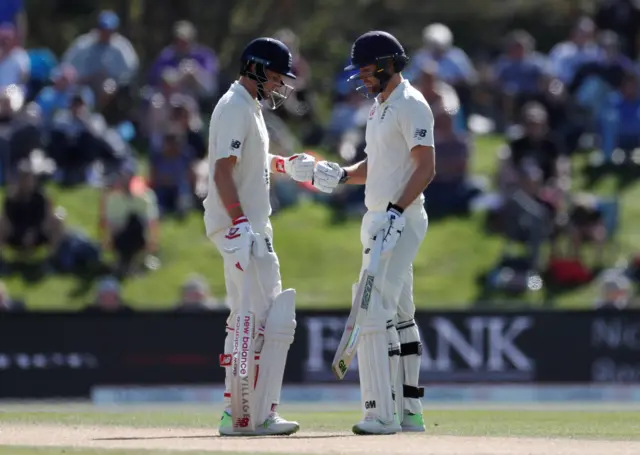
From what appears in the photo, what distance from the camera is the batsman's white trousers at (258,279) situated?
8508mm

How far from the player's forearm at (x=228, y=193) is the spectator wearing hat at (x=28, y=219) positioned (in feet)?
27.1

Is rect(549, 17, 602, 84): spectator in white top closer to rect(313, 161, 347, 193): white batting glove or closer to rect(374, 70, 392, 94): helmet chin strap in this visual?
rect(313, 161, 347, 193): white batting glove

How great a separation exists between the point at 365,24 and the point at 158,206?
951cm

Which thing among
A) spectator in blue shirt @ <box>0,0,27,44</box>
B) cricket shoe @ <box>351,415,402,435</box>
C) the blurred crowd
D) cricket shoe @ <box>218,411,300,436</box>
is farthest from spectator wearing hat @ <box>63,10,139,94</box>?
cricket shoe @ <box>351,415,402,435</box>

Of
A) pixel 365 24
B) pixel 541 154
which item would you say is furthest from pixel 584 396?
pixel 365 24

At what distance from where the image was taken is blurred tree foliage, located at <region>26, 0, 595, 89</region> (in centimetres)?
2231

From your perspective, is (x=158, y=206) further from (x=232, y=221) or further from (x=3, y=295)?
(x=232, y=221)

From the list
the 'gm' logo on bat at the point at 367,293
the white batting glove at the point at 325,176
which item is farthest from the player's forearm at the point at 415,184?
the white batting glove at the point at 325,176

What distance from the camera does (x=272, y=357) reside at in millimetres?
8570

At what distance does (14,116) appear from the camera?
17.5 meters

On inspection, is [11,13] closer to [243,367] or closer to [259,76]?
[259,76]

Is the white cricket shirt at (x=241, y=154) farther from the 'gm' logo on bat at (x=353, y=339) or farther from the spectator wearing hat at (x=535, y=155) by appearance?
the spectator wearing hat at (x=535, y=155)

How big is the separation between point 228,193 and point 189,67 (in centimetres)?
1027

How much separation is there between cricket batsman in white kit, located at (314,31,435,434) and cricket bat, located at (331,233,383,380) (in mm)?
38
